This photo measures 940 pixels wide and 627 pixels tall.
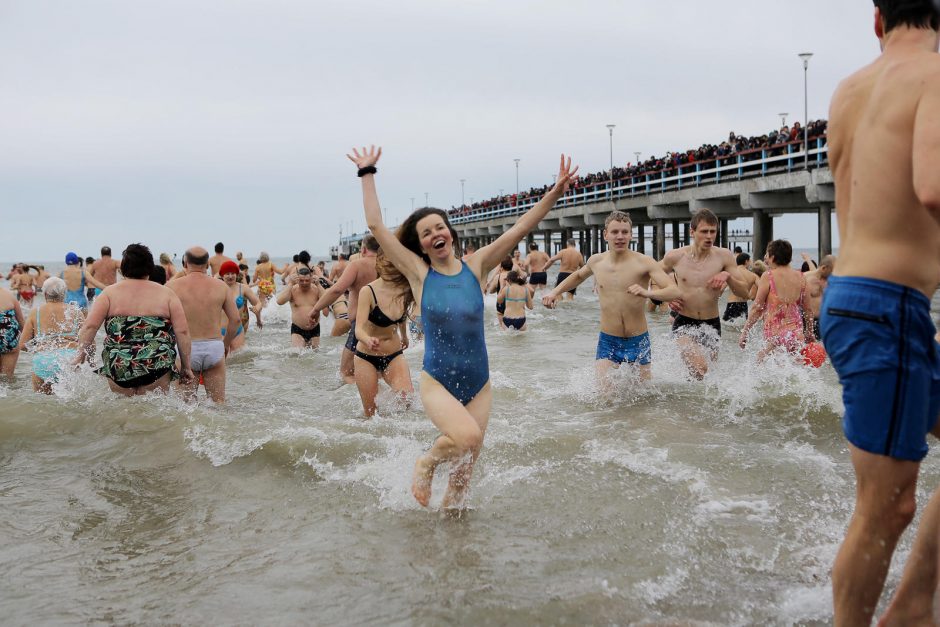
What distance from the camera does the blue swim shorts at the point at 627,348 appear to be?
739 centimetres

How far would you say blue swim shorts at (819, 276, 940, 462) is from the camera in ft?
7.48

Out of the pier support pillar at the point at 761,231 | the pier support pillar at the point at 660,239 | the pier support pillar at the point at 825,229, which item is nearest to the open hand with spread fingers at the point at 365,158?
the pier support pillar at the point at 825,229

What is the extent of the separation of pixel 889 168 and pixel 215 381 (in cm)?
662

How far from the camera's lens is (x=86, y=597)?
3691 millimetres

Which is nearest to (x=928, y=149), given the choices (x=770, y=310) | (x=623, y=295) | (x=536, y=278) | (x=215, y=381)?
(x=623, y=295)

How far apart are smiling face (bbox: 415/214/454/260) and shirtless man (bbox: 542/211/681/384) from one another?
2.96m

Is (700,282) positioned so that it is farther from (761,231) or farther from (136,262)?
(761,231)

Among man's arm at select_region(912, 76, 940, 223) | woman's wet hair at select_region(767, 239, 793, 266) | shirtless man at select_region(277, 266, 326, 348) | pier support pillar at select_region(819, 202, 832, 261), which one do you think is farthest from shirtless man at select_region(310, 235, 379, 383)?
pier support pillar at select_region(819, 202, 832, 261)

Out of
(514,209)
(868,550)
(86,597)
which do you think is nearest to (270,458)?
(86,597)

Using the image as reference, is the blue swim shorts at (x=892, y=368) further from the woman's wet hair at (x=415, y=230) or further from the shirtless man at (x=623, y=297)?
the shirtless man at (x=623, y=297)

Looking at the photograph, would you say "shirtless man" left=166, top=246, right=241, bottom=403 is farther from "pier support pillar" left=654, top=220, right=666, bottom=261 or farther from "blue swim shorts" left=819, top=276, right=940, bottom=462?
"pier support pillar" left=654, top=220, right=666, bottom=261

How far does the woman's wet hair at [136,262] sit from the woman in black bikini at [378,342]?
1.73 m

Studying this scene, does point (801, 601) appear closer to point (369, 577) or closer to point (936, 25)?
point (369, 577)

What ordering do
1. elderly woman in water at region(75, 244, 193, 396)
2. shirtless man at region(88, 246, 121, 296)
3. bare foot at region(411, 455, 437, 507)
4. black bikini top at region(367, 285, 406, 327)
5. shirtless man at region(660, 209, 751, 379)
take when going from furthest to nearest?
1. shirtless man at region(88, 246, 121, 296)
2. shirtless man at region(660, 209, 751, 379)
3. black bikini top at region(367, 285, 406, 327)
4. elderly woman in water at region(75, 244, 193, 396)
5. bare foot at region(411, 455, 437, 507)
